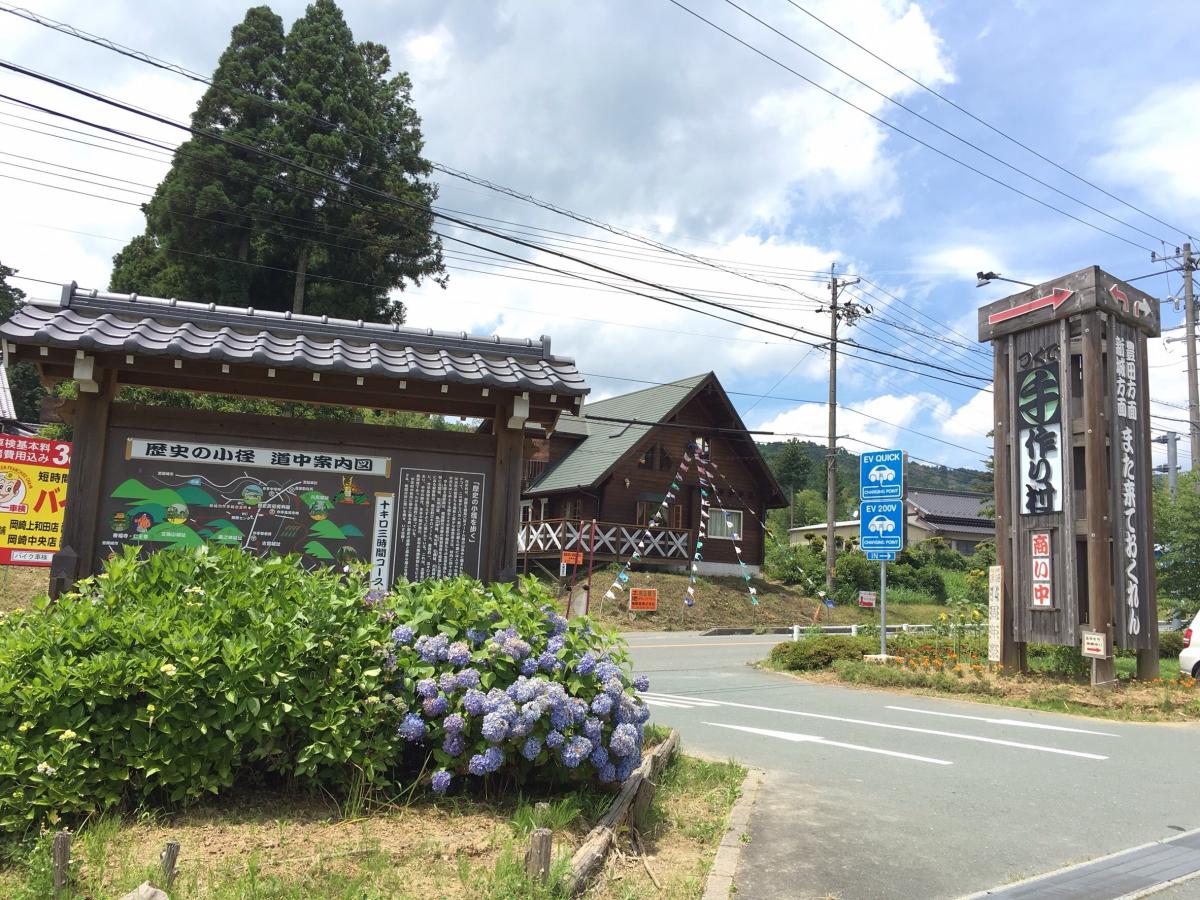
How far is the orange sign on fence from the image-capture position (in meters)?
29.1

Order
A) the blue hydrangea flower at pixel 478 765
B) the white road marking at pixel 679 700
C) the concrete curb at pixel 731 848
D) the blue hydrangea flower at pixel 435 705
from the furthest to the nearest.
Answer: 1. the white road marking at pixel 679 700
2. the blue hydrangea flower at pixel 435 705
3. the blue hydrangea flower at pixel 478 765
4. the concrete curb at pixel 731 848

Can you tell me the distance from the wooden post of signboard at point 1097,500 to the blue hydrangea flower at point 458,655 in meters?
11.2

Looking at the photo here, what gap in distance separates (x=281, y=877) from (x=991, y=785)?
18.8 ft

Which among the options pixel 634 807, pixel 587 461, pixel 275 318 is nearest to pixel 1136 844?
pixel 634 807

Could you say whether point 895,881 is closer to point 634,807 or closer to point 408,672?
point 634,807

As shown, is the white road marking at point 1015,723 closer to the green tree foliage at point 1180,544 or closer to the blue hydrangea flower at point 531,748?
the blue hydrangea flower at point 531,748

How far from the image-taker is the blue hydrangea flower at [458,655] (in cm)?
492

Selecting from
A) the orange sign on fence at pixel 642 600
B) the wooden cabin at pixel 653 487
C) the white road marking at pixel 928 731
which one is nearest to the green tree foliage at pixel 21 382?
the wooden cabin at pixel 653 487

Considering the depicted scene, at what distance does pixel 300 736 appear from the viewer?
473 cm

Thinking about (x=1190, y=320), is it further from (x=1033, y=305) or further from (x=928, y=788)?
(x=928, y=788)

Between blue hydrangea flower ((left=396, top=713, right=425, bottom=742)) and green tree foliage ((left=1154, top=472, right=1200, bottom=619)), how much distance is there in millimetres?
20231

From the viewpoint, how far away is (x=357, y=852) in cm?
417

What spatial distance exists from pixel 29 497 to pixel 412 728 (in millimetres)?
14721

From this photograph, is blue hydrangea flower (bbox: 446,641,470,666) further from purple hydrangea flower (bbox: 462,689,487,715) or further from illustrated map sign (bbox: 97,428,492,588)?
illustrated map sign (bbox: 97,428,492,588)
